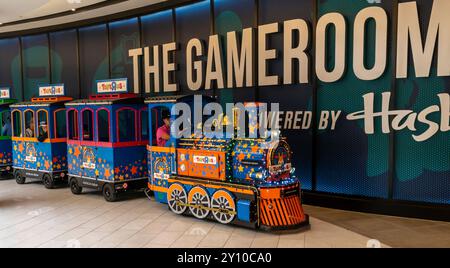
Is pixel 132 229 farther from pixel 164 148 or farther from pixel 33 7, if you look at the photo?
pixel 33 7

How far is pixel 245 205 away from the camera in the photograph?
17.7ft

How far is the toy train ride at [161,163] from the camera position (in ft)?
17.9

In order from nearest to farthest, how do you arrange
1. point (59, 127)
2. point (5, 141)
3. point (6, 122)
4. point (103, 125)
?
point (59, 127) < point (103, 125) < point (5, 141) < point (6, 122)

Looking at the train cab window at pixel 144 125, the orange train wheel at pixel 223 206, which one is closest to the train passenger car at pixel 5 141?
the train cab window at pixel 144 125

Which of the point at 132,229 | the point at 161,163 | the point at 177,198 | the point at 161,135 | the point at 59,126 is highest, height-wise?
the point at 59,126

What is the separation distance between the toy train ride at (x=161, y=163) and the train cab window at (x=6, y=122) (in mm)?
834

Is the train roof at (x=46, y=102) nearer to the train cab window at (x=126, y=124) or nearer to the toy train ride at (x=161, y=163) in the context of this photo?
the toy train ride at (x=161, y=163)

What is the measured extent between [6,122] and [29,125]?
4.54ft

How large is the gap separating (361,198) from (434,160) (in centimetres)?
127

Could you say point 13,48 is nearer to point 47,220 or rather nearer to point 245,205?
point 47,220

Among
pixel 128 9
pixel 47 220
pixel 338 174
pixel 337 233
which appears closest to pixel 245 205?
pixel 337 233

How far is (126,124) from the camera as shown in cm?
780

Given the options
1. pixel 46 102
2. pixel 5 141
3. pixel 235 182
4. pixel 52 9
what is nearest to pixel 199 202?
pixel 235 182

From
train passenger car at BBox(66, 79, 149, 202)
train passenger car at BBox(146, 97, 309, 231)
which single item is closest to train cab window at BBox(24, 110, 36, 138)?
train passenger car at BBox(66, 79, 149, 202)
